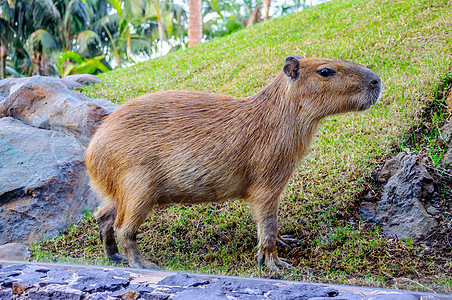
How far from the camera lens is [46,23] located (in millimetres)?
23359

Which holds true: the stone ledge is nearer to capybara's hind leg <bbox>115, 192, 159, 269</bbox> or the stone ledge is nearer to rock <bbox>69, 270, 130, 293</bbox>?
rock <bbox>69, 270, 130, 293</bbox>

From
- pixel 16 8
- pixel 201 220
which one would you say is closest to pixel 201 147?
pixel 201 220

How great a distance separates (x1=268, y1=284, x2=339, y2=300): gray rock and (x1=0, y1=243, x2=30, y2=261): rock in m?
A: 2.12

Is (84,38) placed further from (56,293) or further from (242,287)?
(242,287)

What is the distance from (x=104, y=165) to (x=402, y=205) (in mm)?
2060

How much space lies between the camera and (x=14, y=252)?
309 cm

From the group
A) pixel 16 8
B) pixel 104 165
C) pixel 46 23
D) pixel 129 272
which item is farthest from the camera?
pixel 46 23

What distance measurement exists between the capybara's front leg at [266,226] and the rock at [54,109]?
2.06 m

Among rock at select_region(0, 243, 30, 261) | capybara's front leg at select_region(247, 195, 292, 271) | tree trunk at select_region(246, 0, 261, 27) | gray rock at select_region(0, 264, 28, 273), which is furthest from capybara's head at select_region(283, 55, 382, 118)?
tree trunk at select_region(246, 0, 261, 27)

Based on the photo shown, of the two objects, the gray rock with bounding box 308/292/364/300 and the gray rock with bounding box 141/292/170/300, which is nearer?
the gray rock with bounding box 308/292/364/300

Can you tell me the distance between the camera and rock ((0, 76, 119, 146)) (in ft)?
13.6

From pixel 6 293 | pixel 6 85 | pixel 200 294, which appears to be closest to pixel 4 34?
pixel 6 85

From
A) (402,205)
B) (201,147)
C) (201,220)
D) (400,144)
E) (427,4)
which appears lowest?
(201,220)

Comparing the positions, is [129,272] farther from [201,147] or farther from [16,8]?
[16,8]
